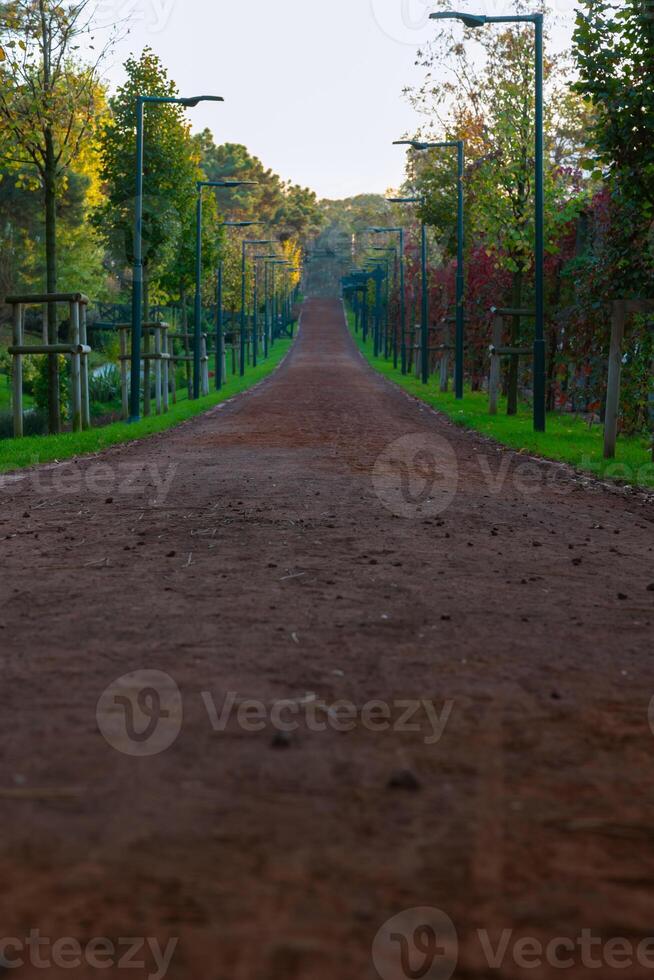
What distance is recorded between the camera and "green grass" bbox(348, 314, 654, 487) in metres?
15.4

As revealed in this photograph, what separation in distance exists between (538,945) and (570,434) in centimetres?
2007

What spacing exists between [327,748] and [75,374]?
19.6 metres

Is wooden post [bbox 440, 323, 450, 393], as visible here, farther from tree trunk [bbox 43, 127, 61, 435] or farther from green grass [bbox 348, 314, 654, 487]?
tree trunk [bbox 43, 127, 61, 435]

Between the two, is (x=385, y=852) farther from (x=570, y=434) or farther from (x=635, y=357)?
(x=570, y=434)

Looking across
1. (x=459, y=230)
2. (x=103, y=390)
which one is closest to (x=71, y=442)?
(x=459, y=230)

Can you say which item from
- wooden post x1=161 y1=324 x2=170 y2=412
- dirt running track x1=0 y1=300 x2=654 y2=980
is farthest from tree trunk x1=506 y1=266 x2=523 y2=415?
dirt running track x1=0 y1=300 x2=654 y2=980

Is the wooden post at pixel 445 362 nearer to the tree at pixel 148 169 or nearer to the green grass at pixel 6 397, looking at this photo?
the tree at pixel 148 169

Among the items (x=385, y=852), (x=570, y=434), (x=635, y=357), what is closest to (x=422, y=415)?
(x=570, y=434)

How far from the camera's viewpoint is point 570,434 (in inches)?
880

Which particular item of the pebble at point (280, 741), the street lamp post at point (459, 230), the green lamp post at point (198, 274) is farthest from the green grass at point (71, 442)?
the pebble at point (280, 741)

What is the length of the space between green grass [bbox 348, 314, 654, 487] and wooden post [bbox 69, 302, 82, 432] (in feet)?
25.5

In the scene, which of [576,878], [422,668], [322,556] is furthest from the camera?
[322,556]

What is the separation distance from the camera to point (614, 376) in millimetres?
17250

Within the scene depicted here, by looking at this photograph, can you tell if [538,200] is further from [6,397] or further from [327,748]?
[6,397]
